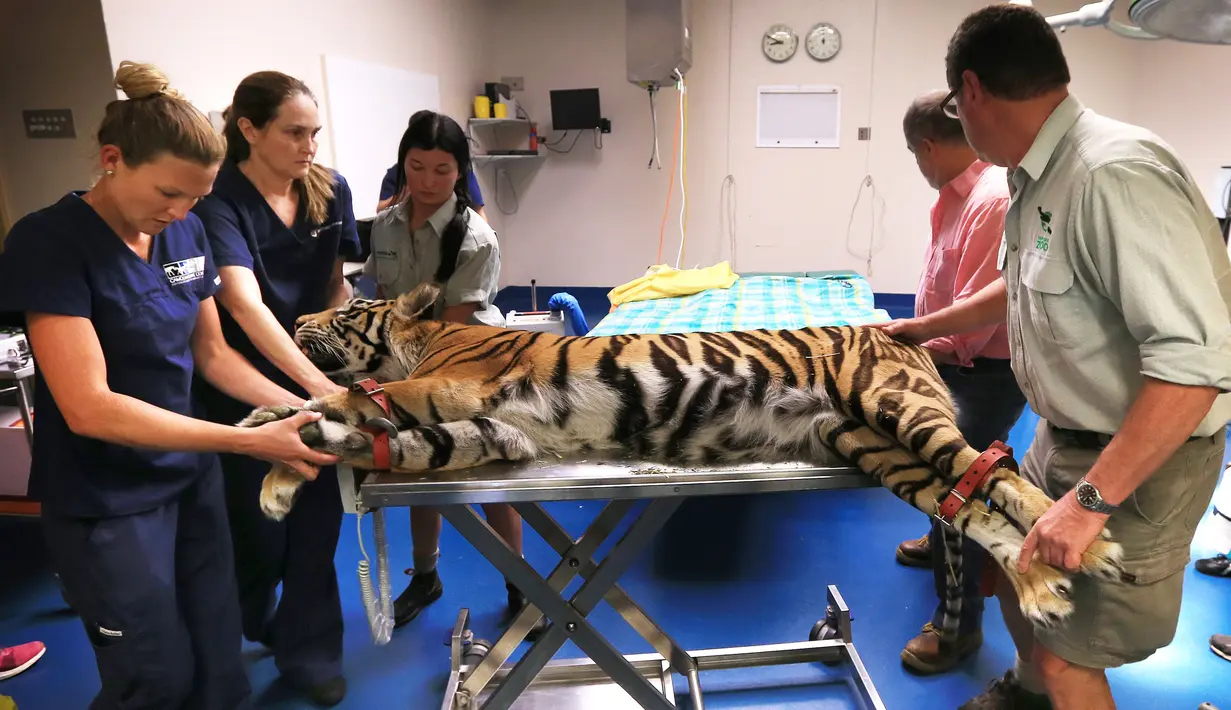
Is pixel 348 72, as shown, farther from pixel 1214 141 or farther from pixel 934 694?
pixel 1214 141

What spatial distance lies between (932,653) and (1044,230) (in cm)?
157

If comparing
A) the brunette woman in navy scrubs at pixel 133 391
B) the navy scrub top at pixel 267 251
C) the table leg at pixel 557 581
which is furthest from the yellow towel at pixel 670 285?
the brunette woman in navy scrubs at pixel 133 391

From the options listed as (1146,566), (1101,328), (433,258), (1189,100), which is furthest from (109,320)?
(1189,100)

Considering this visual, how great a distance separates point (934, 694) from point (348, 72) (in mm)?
4735

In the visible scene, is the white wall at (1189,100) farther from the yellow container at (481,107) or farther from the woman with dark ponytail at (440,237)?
the yellow container at (481,107)

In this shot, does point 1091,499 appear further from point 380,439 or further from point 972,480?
point 380,439

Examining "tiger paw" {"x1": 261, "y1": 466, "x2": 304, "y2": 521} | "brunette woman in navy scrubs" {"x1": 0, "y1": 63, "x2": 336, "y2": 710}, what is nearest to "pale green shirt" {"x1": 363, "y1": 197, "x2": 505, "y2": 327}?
"brunette woman in navy scrubs" {"x1": 0, "y1": 63, "x2": 336, "y2": 710}

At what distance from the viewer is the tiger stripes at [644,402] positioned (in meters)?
1.60

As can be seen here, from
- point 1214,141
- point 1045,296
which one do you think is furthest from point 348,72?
point 1214,141

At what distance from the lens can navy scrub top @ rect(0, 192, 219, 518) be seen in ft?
4.82

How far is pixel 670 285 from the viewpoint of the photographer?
4.89 metres

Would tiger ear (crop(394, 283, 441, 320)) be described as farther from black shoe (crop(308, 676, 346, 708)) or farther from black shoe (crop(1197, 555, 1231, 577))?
black shoe (crop(1197, 555, 1231, 577))

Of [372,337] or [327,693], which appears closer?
[372,337]

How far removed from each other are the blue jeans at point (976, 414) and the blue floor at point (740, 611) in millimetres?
208
